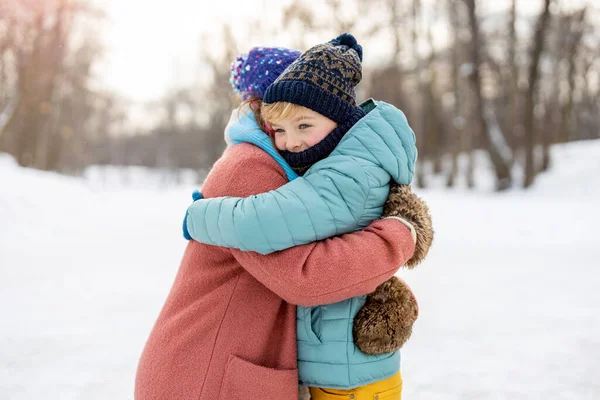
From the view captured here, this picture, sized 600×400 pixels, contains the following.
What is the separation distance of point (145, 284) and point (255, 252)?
4887mm

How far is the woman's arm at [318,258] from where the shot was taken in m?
1.34

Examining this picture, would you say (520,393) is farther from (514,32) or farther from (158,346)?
(514,32)

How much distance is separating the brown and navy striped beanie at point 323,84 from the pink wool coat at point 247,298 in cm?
18

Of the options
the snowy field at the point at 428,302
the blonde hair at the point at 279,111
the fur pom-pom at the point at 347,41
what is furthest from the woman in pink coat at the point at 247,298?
the snowy field at the point at 428,302

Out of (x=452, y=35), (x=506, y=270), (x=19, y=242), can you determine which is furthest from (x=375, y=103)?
(x=452, y=35)

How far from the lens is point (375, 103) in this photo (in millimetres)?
1611

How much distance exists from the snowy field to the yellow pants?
167cm

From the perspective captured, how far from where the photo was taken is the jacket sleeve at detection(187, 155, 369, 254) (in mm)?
1320

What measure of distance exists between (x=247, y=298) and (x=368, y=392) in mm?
468

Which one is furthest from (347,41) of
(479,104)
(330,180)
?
(479,104)

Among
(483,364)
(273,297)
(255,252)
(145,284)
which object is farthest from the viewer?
(145,284)

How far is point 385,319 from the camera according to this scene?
1514mm

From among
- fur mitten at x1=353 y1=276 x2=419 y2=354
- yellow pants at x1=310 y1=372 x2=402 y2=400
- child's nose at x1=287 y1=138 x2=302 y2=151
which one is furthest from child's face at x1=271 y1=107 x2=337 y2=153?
yellow pants at x1=310 y1=372 x2=402 y2=400

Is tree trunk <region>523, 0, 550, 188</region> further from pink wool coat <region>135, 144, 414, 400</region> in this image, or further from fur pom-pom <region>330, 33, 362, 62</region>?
pink wool coat <region>135, 144, 414, 400</region>
